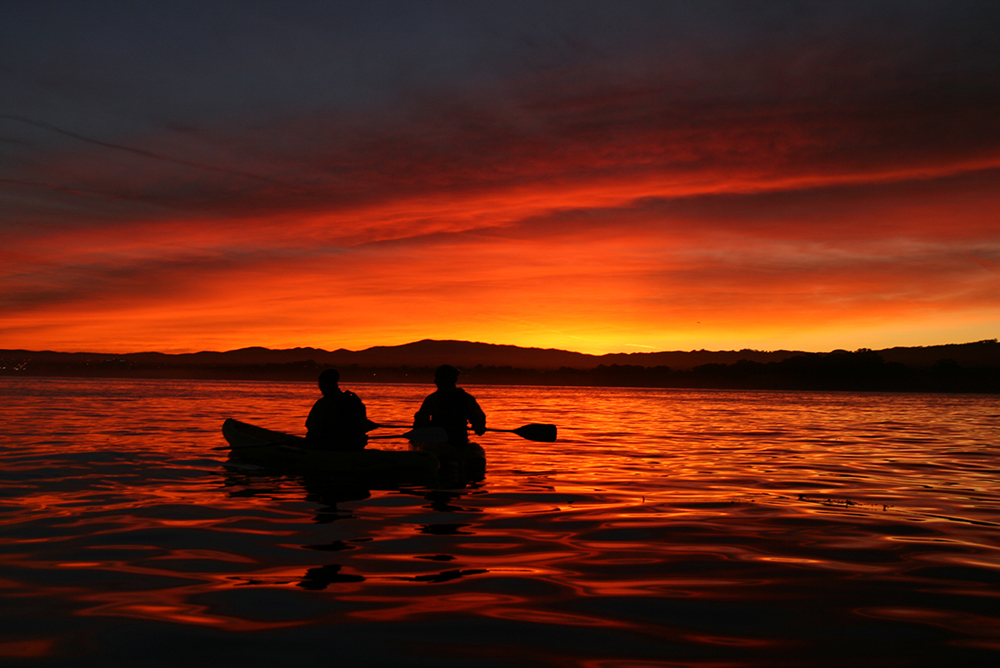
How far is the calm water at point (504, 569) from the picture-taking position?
4.87 meters

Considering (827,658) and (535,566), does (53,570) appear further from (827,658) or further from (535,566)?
(827,658)

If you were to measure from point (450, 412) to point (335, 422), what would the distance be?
2.57 metres

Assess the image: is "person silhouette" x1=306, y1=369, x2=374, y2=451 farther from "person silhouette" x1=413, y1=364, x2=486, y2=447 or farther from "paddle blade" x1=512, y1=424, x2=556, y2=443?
"paddle blade" x1=512, y1=424, x2=556, y2=443

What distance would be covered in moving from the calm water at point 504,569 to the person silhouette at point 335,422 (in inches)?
44.3

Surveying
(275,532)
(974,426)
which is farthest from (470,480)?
(974,426)

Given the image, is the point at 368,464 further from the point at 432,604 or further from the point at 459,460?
the point at 432,604

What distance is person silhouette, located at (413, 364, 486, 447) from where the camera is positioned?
14961 mm

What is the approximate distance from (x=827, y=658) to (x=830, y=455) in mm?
15632

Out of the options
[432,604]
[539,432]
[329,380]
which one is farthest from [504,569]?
[539,432]

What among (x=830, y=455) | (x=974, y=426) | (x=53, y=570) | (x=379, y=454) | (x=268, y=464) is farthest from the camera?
(x=974, y=426)

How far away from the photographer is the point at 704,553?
7.63 meters

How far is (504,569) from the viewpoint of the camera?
22.6 ft

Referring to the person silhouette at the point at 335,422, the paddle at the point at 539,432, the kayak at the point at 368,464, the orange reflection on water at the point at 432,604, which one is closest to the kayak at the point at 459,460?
the kayak at the point at 368,464

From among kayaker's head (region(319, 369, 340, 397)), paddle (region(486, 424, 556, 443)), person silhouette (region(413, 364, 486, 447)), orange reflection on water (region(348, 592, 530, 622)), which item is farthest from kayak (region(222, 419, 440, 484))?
orange reflection on water (region(348, 592, 530, 622))
